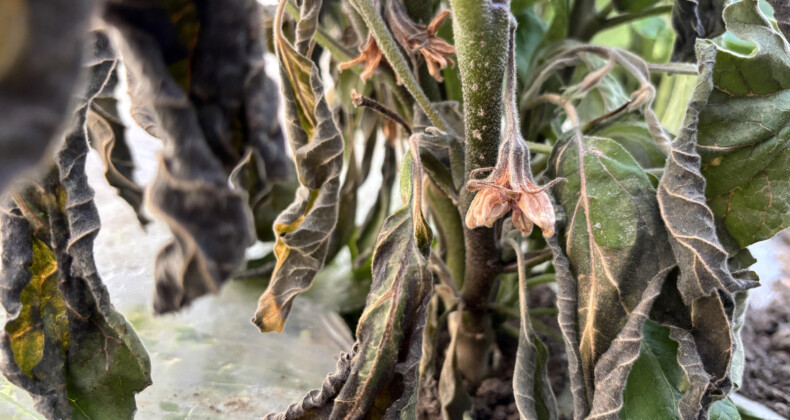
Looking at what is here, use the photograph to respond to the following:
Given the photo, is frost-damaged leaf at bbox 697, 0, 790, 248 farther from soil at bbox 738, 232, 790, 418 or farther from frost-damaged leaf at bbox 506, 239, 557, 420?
soil at bbox 738, 232, 790, 418

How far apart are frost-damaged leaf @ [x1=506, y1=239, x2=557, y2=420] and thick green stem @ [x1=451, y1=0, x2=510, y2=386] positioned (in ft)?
0.17

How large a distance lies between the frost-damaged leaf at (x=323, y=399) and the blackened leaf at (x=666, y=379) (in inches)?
10.0

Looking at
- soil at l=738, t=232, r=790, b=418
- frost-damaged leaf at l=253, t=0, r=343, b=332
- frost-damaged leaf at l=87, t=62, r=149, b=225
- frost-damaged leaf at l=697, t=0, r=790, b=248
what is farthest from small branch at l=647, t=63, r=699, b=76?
frost-damaged leaf at l=87, t=62, r=149, b=225

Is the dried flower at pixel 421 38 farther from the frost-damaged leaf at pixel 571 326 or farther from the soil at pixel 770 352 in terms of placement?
the soil at pixel 770 352

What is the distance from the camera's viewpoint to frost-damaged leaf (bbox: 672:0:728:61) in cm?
64

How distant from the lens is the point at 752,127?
498 mm

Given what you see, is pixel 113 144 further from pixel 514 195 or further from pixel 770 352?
pixel 770 352

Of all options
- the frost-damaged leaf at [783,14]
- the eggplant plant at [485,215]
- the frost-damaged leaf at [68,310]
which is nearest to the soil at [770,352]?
the eggplant plant at [485,215]

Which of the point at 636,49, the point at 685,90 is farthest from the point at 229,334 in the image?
the point at 636,49

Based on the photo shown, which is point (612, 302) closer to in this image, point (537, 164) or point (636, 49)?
point (537, 164)

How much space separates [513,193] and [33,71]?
0.33m

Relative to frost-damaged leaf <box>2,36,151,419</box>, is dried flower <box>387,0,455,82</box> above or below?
above

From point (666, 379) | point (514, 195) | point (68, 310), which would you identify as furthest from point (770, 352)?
point (68, 310)

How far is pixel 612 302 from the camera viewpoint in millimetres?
487
